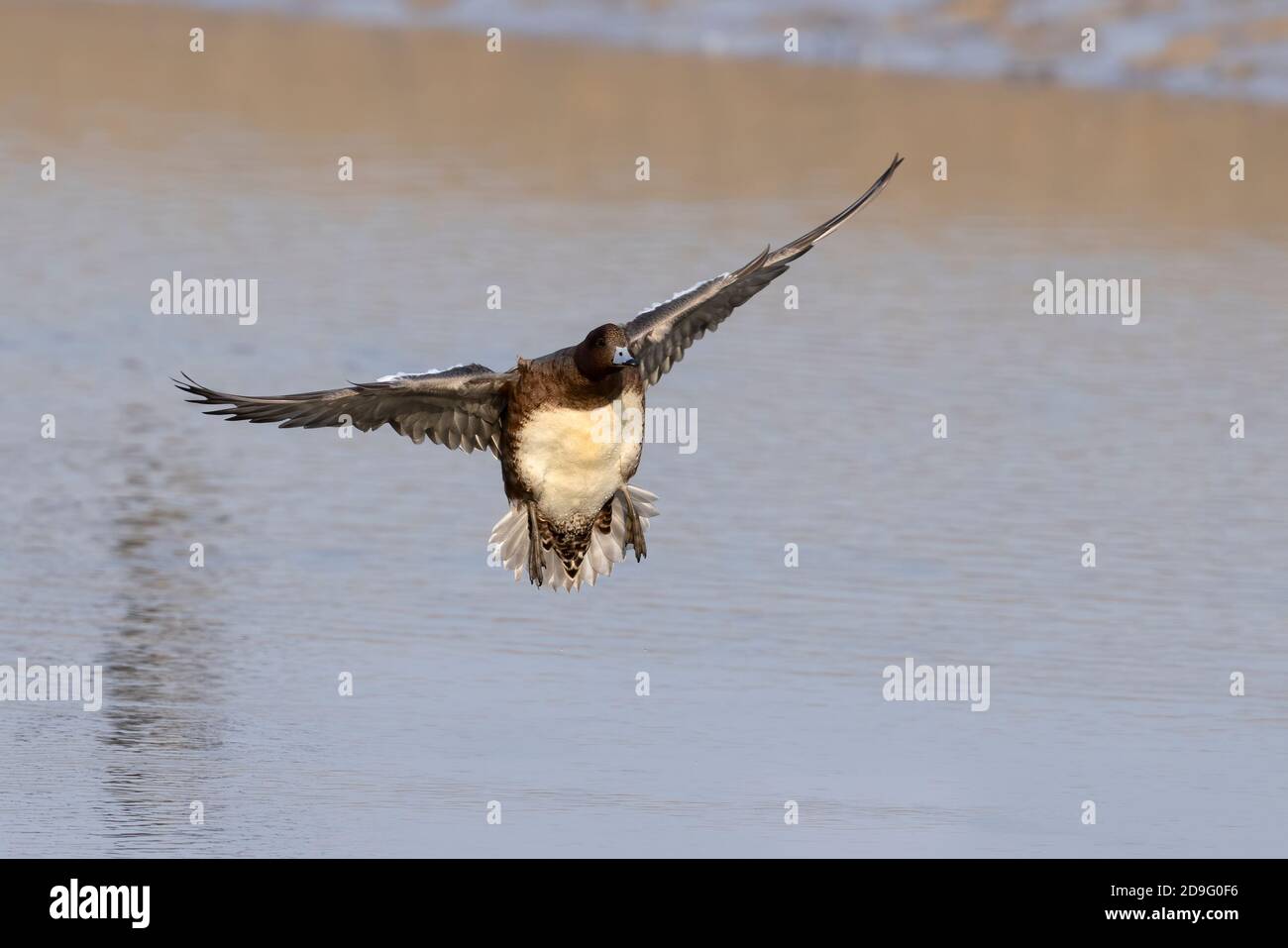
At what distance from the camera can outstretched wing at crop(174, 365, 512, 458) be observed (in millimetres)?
8867

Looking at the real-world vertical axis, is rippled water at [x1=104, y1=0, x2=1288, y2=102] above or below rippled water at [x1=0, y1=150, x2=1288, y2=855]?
above

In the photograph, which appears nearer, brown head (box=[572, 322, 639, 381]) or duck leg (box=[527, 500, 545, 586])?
brown head (box=[572, 322, 639, 381])

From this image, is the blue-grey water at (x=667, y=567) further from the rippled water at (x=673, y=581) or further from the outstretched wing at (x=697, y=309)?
the outstretched wing at (x=697, y=309)

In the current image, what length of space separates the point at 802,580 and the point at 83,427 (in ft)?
13.7

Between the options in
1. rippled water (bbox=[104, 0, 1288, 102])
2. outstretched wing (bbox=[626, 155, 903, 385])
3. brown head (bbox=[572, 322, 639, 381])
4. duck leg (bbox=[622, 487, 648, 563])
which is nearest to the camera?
brown head (bbox=[572, 322, 639, 381])

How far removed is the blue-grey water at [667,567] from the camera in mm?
9242

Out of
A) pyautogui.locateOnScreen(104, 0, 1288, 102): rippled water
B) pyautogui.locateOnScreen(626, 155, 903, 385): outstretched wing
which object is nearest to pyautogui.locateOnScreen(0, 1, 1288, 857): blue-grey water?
pyautogui.locateOnScreen(626, 155, 903, 385): outstretched wing

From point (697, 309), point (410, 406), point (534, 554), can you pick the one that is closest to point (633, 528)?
point (534, 554)

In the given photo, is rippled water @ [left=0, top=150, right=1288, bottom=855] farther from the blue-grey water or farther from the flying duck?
the flying duck

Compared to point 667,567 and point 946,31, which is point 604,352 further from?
point 946,31

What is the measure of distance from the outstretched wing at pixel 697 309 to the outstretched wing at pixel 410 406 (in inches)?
23.5

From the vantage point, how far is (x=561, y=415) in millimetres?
9305

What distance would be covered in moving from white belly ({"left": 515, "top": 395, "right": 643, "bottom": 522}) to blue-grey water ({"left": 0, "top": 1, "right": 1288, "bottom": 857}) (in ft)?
3.03

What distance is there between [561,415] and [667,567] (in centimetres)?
268
